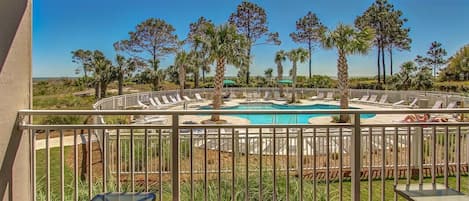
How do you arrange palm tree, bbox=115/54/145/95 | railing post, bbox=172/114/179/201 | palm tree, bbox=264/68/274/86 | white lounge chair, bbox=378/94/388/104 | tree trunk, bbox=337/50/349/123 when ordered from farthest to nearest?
palm tree, bbox=264/68/274/86 → palm tree, bbox=115/54/145/95 → white lounge chair, bbox=378/94/388/104 → tree trunk, bbox=337/50/349/123 → railing post, bbox=172/114/179/201

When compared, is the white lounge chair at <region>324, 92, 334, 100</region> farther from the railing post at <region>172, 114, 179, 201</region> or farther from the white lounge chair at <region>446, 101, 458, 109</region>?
the railing post at <region>172, 114, 179, 201</region>

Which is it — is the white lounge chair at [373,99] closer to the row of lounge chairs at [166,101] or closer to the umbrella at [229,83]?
the row of lounge chairs at [166,101]

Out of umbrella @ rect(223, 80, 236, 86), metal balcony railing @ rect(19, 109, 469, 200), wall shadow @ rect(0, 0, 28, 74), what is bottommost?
metal balcony railing @ rect(19, 109, 469, 200)

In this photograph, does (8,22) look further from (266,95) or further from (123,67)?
(123,67)

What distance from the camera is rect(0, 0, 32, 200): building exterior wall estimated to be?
2.13 meters

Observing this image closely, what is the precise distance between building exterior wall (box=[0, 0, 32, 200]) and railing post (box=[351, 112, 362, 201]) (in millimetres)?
2465

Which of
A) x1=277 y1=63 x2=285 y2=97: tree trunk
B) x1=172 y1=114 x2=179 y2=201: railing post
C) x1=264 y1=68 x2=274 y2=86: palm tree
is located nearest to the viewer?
x1=172 y1=114 x2=179 y2=201: railing post

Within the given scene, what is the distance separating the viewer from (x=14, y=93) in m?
2.21

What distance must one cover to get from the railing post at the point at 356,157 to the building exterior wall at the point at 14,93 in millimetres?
2465

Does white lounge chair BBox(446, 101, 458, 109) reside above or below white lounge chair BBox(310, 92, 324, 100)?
below

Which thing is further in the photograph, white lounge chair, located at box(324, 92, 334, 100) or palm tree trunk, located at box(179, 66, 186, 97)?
white lounge chair, located at box(324, 92, 334, 100)

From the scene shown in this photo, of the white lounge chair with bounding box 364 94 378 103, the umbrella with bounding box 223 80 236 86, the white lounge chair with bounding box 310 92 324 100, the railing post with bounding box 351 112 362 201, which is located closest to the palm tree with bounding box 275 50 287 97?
the white lounge chair with bounding box 310 92 324 100

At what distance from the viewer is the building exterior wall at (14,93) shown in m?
2.13

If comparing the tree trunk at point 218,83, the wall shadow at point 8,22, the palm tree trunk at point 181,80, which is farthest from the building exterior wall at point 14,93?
the palm tree trunk at point 181,80
